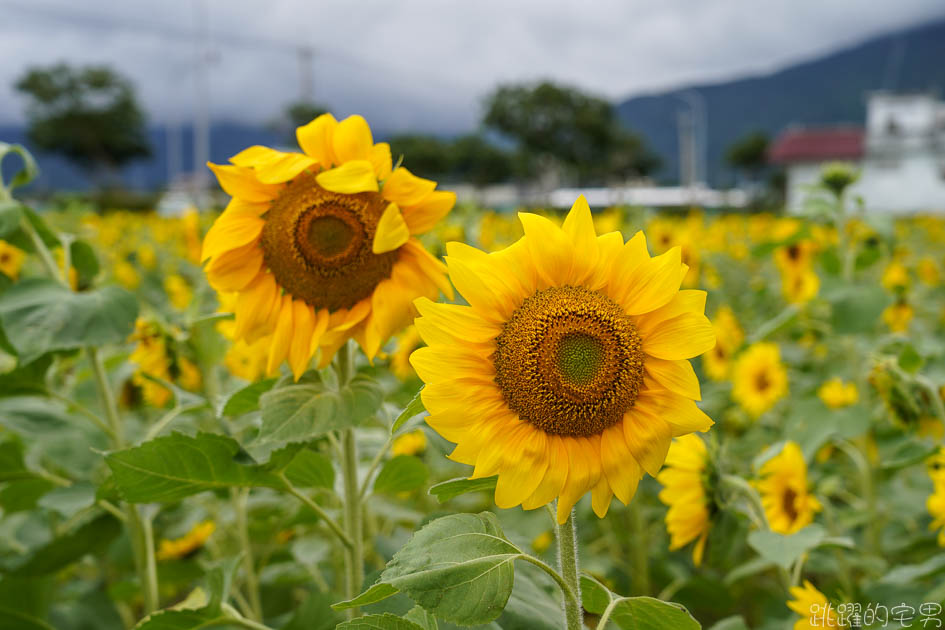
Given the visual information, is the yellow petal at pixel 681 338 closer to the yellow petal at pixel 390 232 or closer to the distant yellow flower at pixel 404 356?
the yellow petal at pixel 390 232

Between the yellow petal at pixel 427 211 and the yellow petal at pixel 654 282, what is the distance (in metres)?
0.28

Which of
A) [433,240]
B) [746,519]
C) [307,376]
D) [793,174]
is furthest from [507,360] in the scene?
[793,174]

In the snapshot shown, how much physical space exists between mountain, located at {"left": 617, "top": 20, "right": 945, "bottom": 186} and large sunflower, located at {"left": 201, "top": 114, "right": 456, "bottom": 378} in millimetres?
124344

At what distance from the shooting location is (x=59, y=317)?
3.80 ft

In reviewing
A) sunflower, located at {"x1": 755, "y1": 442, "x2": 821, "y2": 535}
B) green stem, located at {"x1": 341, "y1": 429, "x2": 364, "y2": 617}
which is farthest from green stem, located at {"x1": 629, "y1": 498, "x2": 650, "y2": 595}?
green stem, located at {"x1": 341, "y1": 429, "x2": 364, "y2": 617}

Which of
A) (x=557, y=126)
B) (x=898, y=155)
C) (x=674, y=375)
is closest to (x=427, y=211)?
(x=674, y=375)

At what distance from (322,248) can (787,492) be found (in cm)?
110

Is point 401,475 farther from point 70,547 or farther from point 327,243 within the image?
point 70,547

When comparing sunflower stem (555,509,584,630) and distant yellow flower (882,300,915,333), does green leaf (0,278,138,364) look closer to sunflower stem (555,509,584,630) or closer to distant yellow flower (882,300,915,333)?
sunflower stem (555,509,584,630)

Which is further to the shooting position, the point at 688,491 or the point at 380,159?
the point at 688,491

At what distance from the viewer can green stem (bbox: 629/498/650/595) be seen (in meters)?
1.97

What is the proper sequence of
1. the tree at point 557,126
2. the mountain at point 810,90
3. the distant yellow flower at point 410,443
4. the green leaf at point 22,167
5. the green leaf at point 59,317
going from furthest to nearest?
1. the mountain at point 810,90
2. the tree at point 557,126
3. the distant yellow flower at point 410,443
4. the green leaf at point 22,167
5. the green leaf at point 59,317

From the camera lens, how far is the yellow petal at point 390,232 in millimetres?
892

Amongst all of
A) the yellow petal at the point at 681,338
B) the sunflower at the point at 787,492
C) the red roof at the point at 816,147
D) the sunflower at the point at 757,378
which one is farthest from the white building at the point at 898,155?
the yellow petal at the point at 681,338
